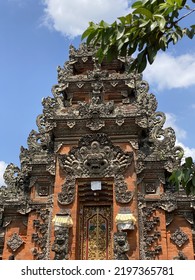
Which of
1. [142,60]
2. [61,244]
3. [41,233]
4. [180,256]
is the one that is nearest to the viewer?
[142,60]

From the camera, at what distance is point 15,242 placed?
13281 millimetres

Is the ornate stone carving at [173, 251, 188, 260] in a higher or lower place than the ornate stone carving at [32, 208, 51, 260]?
lower

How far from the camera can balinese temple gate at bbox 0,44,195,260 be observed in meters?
12.5

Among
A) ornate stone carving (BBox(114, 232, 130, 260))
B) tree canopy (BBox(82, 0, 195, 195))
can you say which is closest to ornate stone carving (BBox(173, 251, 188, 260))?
ornate stone carving (BBox(114, 232, 130, 260))

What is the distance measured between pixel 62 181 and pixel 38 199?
1.16 metres

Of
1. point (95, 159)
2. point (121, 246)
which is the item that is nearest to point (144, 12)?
point (121, 246)

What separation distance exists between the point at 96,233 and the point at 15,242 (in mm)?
2742

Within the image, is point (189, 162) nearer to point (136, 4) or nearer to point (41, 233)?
point (136, 4)

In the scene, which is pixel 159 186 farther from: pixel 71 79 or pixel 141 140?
pixel 71 79

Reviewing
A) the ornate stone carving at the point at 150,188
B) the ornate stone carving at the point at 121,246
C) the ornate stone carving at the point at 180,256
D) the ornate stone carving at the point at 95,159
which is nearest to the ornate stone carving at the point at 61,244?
the ornate stone carving at the point at 121,246

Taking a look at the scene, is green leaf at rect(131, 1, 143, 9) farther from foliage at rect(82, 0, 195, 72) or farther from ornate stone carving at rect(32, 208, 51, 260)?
ornate stone carving at rect(32, 208, 51, 260)

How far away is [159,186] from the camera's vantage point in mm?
13602

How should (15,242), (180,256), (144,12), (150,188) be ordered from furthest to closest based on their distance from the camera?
(150,188) < (15,242) < (180,256) < (144,12)
